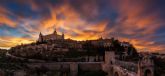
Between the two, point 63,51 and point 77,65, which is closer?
point 77,65

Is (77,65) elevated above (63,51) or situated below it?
below

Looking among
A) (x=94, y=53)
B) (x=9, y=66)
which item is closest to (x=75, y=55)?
(x=94, y=53)

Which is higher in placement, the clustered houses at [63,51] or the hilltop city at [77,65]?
the clustered houses at [63,51]

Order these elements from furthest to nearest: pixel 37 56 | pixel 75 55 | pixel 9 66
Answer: pixel 75 55, pixel 37 56, pixel 9 66

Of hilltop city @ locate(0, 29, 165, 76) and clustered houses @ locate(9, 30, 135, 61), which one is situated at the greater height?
clustered houses @ locate(9, 30, 135, 61)

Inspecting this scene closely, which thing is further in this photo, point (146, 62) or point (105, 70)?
point (105, 70)

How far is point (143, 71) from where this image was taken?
1534cm

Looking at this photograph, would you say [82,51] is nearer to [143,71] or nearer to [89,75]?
[89,75]

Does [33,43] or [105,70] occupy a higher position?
[33,43]

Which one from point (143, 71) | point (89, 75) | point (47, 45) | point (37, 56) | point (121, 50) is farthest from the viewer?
point (47, 45)

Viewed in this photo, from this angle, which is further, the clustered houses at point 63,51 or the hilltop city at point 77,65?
the clustered houses at point 63,51

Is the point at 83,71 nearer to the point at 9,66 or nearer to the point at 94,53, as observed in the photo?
the point at 9,66

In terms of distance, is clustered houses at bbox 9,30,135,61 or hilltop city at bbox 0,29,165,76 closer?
hilltop city at bbox 0,29,165,76

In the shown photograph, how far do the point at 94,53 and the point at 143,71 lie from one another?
112 ft
